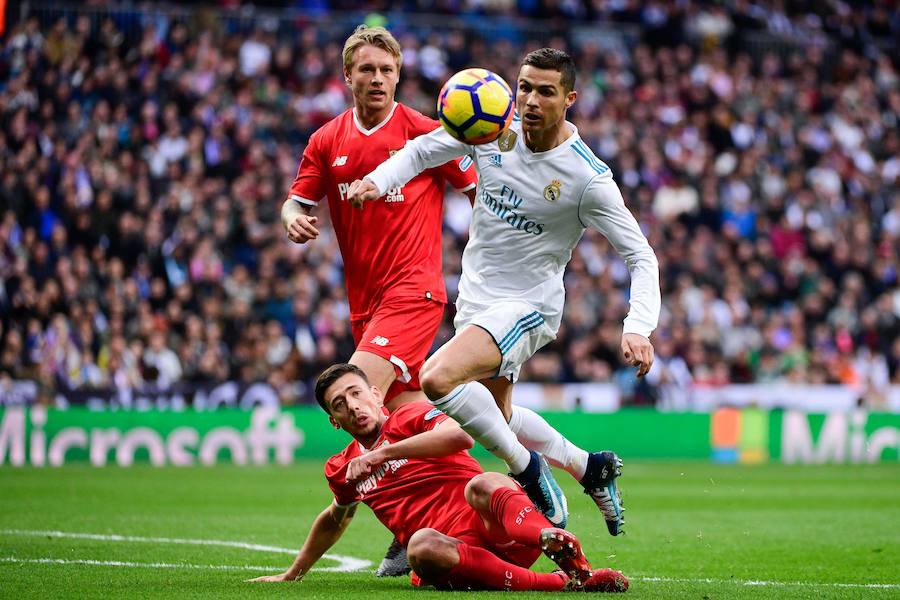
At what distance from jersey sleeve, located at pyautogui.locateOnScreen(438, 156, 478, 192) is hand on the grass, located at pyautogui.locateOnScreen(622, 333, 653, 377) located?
196 centimetres

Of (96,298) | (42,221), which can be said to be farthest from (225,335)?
(42,221)

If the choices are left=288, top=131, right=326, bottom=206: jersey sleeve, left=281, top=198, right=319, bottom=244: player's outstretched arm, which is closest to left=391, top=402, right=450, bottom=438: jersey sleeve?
left=281, top=198, right=319, bottom=244: player's outstretched arm

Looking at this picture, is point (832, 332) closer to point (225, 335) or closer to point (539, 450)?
point (225, 335)

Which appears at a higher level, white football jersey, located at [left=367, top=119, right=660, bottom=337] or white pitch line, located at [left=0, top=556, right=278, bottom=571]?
white football jersey, located at [left=367, top=119, right=660, bottom=337]

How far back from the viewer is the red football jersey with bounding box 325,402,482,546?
22.4 feet

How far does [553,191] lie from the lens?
7.09m

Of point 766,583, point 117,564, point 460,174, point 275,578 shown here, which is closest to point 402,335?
point 460,174

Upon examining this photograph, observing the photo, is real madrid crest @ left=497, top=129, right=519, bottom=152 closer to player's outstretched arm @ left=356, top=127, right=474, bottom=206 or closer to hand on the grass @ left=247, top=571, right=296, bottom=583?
player's outstretched arm @ left=356, top=127, right=474, bottom=206

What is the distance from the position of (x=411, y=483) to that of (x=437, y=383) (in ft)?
1.70

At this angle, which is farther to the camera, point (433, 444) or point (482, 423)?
point (482, 423)

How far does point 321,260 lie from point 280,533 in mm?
10652

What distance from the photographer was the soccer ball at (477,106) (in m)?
6.87

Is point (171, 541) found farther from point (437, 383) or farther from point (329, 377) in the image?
point (437, 383)

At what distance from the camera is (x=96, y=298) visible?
18625mm
